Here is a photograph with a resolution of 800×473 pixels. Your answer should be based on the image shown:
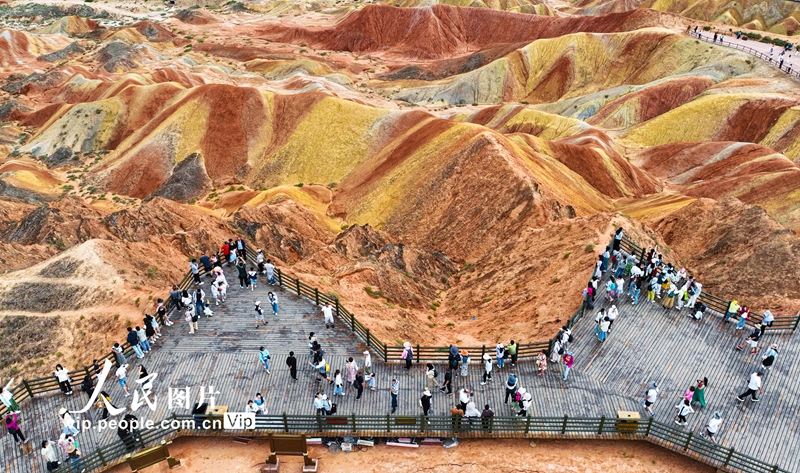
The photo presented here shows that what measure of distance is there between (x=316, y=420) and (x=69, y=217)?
118 feet

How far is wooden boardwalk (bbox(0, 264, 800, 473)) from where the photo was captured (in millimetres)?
18312

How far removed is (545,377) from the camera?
65.9ft

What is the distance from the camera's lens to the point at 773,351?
64.8 ft

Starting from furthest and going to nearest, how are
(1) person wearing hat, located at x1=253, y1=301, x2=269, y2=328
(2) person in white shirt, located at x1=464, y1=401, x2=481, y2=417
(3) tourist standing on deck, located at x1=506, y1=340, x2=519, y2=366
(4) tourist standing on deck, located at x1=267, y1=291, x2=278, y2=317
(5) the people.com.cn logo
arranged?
(4) tourist standing on deck, located at x1=267, y1=291, x2=278, y2=317
(1) person wearing hat, located at x1=253, y1=301, x2=269, y2=328
(3) tourist standing on deck, located at x1=506, y1=340, x2=519, y2=366
(5) the people.com.cn logo
(2) person in white shirt, located at x1=464, y1=401, x2=481, y2=417

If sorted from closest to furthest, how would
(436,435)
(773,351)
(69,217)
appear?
(436,435) → (773,351) → (69,217)

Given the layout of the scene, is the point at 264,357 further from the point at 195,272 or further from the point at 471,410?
the point at 471,410

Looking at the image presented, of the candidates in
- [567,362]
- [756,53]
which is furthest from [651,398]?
[756,53]

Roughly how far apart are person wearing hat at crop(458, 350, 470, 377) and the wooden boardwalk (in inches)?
10.2

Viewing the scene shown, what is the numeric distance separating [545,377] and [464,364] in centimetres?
324

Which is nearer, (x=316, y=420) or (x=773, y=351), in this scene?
(x=316, y=420)

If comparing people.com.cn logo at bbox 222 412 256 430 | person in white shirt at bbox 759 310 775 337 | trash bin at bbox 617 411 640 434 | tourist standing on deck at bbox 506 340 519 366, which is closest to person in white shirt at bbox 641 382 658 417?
trash bin at bbox 617 411 640 434

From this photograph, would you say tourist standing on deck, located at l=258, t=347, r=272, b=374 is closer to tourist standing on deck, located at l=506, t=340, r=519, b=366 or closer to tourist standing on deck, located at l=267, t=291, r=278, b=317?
tourist standing on deck, located at l=267, t=291, r=278, b=317

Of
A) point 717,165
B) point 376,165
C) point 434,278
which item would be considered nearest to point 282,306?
point 434,278

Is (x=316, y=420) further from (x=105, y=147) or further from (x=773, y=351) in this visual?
(x=105, y=147)
